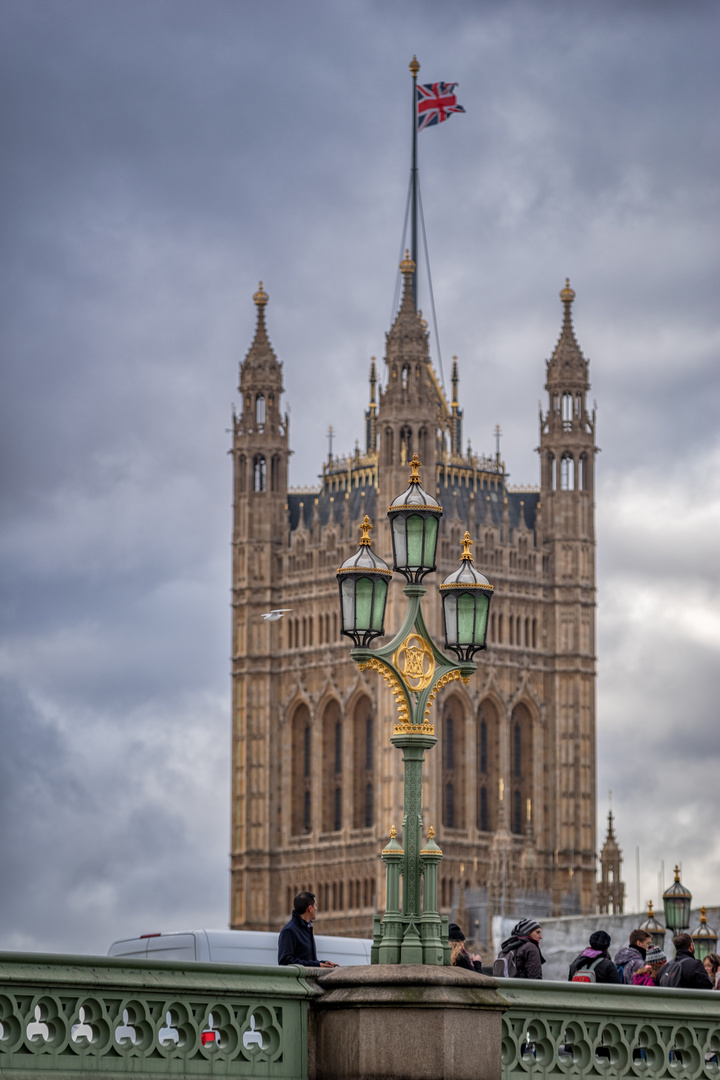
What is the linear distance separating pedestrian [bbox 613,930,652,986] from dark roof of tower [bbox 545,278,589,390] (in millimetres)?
69989

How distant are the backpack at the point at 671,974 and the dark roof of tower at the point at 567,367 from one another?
7121 cm

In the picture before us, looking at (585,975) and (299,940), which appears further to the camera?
(585,975)

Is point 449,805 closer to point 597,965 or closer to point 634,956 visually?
point 634,956

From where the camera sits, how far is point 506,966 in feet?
74.0

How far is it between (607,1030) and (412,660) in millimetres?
3448

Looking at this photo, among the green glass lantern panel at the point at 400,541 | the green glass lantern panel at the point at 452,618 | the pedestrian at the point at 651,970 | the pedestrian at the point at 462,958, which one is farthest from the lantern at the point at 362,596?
the pedestrian at the point at 651,970

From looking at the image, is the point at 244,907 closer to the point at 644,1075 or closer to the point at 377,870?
the point at 377,870

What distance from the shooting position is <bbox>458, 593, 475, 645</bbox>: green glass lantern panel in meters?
21.9

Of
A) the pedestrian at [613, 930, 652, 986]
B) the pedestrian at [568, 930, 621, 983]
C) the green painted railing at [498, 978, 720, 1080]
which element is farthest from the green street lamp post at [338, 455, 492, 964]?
the pedestrian at [613, 930, 652, 986]

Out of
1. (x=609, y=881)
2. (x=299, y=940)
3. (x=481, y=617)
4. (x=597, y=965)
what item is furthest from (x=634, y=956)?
(x=609, y=881)

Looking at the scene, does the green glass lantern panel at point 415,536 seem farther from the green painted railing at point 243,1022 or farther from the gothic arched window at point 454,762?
the gothic arched window at point 454,762

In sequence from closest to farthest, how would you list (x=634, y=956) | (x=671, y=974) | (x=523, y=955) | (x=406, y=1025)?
(x=406, y=1025) → (x=523, y=955) → (x=671, y=974) → (x=634, y=956)

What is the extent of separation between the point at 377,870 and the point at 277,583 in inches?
463

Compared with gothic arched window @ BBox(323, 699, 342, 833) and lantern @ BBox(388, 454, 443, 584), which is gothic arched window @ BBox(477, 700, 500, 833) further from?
lantern @ BBox(388, 454, 443, 584)
